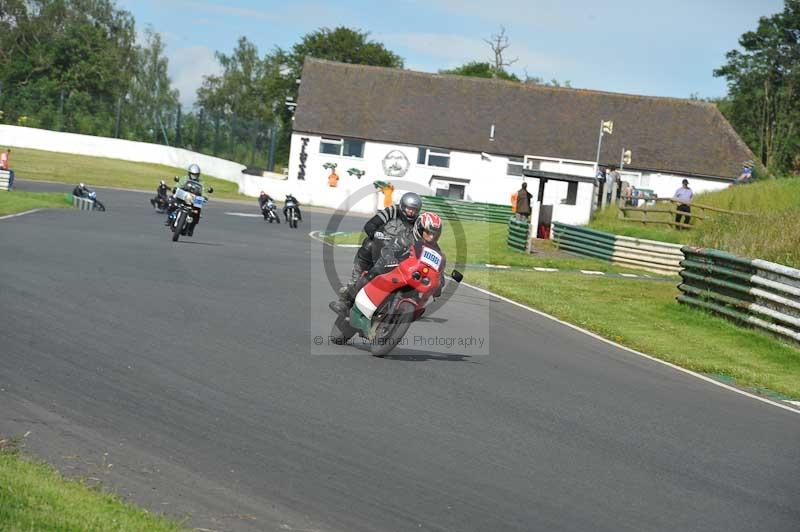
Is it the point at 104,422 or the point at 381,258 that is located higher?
the point at 381,258

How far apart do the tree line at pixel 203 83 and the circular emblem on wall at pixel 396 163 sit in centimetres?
740

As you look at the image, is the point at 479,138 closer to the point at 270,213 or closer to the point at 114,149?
the point at 114,149

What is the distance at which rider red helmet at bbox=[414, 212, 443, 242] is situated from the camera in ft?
35.3

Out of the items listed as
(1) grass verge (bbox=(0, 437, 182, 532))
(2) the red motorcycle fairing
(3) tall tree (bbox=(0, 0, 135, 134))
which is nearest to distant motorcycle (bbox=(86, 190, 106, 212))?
(2) the red motorcycle fairing

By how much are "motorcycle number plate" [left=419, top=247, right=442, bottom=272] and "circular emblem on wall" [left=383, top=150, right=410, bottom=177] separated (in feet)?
172

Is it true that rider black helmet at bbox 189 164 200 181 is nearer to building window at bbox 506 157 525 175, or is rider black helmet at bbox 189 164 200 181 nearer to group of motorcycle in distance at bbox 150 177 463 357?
group of motorcycle in distance at bbox 150 177 463 357

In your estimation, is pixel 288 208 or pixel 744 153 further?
pixel 744 153

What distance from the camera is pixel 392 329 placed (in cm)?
1116

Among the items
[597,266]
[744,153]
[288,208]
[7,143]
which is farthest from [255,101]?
[597,266]

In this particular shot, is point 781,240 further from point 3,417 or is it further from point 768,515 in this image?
point 3,417

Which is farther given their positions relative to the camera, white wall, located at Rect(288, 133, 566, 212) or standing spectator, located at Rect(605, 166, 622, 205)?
white wall, located at Rect(288, 133, 566, 212)

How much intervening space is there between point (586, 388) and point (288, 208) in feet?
90.5

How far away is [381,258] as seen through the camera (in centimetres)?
1115

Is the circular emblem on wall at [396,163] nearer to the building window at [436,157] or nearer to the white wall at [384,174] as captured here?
the white wall at [384,174]
